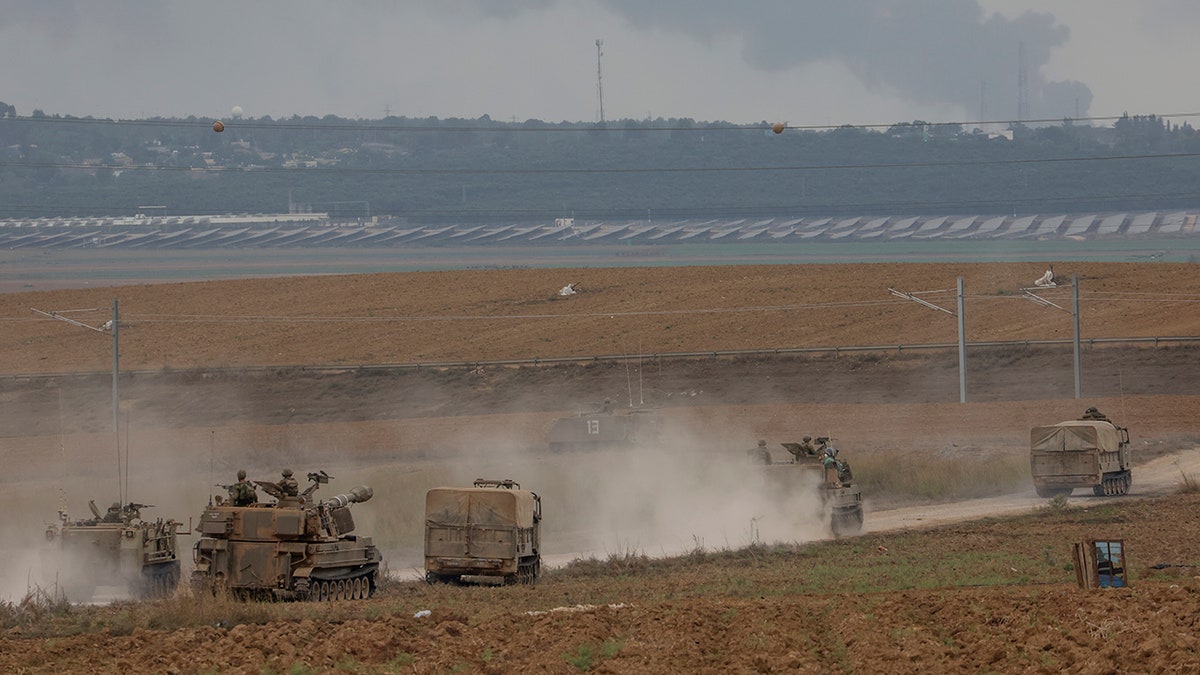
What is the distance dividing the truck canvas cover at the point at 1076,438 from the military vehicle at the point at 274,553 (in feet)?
85.6

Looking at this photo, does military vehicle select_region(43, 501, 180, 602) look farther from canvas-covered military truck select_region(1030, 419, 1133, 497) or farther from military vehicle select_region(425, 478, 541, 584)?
canvas-covered military truck select_region(1030, 419, 1133, 497)

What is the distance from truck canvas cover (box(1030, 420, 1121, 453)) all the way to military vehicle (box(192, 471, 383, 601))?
26084 millimetres

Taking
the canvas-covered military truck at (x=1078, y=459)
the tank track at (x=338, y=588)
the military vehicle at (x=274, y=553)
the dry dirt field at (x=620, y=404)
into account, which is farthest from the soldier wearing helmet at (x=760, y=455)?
the military vehicle at (x=274, y=553)

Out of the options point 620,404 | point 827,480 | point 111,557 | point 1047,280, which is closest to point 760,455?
point 827,480

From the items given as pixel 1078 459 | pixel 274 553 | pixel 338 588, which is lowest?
pixel 338 588

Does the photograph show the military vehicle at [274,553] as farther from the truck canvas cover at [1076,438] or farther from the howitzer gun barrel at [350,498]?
the truck canvas cover at [1076,438]

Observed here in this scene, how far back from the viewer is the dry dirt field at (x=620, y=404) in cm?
2183

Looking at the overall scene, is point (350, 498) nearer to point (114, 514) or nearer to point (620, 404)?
point (114, 514)

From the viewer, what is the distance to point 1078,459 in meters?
49.5

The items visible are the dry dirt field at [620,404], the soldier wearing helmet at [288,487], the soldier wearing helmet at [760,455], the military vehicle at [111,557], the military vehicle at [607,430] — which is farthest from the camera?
the military vehicle at [607,430]

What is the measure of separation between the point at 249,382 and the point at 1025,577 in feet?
192

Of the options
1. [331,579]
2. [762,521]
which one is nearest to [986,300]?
[762,521]

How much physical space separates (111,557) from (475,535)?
25.3 ft

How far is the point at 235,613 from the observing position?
26.2m
